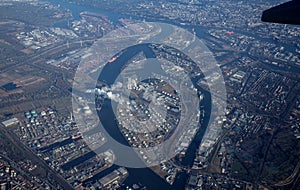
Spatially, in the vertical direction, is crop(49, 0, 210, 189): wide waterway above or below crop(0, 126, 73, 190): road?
above

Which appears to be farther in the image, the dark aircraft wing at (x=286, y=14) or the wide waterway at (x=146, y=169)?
the wide waterway at (x=146, y=169)

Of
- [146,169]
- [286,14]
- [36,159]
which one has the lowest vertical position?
[36,159]

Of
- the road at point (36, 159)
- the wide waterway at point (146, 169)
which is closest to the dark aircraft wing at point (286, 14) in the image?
the wide waterway at point (146, 169)

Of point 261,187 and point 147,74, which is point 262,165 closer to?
point 261,187

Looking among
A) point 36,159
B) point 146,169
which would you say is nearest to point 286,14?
point 146,169

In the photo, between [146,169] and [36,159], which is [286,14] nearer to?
[146,169]

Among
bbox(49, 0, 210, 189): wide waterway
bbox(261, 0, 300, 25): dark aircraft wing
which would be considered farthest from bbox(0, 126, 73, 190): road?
bbox(261, 0, 300, 25): dark aircraft wing

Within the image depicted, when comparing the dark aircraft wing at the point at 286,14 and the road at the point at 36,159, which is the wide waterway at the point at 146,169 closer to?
the road at the point at 36,159

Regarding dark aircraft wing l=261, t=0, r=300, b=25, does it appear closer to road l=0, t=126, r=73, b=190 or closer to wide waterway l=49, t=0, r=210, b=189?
wide waterway l=49, t=0, r=210, b=189
